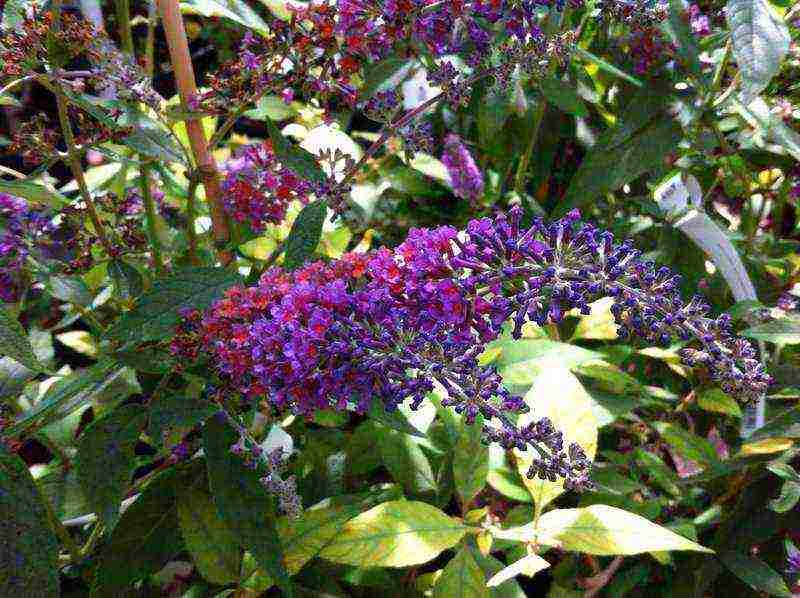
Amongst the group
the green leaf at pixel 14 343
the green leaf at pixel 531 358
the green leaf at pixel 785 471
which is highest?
the green leaf at pixel 14 343

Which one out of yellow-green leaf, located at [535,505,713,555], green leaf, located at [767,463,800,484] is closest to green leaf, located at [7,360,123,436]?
yellow-green leaf, located at [535,505,713,555]

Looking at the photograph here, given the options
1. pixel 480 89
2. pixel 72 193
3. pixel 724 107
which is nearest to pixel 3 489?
pixel 480 89

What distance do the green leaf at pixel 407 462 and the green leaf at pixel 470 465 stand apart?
4.5 inches

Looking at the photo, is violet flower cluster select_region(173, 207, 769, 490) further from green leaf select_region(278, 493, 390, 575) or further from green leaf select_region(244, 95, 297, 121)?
green leaf select_region(244, 95, 297, 121)

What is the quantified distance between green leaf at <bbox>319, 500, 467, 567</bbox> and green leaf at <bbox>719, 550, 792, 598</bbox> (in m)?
0.50

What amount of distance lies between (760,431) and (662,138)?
0.62 metres

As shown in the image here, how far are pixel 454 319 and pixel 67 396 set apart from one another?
52 centimetres

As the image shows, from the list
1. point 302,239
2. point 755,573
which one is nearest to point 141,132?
point 302,239

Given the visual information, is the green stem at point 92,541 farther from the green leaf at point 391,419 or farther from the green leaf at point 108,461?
the green leaf at point 391,419

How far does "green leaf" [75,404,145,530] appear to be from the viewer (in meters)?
0.97

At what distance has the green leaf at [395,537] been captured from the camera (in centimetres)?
95

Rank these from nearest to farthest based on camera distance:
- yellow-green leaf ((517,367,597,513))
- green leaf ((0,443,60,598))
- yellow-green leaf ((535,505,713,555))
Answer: green leaf ((0,443,60,598))
yellow-green leaf ((535,505,713,555))
yellow-green leaf ((517,367,597,513))

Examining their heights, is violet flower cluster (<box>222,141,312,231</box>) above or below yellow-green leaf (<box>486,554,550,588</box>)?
above

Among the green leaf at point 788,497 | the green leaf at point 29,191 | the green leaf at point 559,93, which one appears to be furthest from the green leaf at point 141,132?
the green leaf at point 788,497
